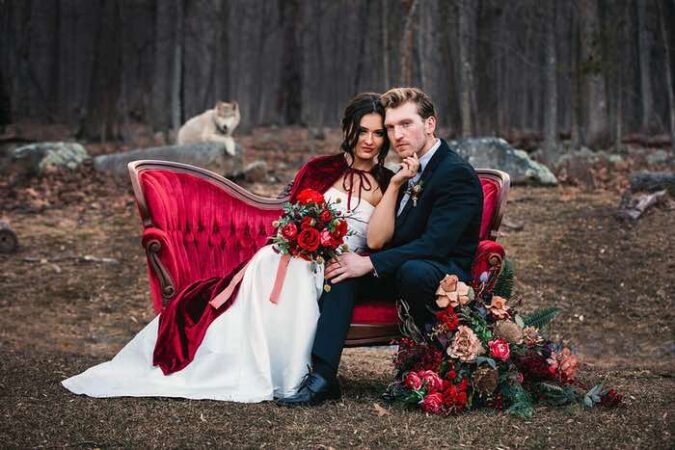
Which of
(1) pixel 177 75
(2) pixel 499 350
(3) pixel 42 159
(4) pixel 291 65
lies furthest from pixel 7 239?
(4) pixel 291 65

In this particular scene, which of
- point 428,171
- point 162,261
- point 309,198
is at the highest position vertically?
point 428,171

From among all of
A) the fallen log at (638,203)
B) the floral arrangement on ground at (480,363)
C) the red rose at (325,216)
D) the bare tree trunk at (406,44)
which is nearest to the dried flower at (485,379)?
the floral arrangement on ground at (480,363)

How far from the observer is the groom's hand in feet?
13.6

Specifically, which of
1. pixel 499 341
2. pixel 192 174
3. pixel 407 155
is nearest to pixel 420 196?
pixel 407 155

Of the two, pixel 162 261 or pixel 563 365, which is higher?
pixel 162 261

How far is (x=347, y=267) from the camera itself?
13.6 feet

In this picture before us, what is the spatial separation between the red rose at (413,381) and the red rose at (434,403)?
0.09 meters

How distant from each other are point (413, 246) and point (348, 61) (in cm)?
3191

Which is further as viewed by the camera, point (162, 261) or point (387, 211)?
point (162, 261)

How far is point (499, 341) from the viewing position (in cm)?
395

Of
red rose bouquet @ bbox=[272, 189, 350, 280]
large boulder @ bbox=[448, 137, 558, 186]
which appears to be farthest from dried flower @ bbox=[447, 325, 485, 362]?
large boulder @ bbox=[448, 137, 558, 186]

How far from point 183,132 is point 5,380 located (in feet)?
27.9

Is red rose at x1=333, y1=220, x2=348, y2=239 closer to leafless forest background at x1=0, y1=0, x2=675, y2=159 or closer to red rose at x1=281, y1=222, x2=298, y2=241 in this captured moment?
red rose at x1=281, y1=222, x2=298, y2=241

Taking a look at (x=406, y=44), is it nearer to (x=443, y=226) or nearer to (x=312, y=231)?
(x=443, y=226)
